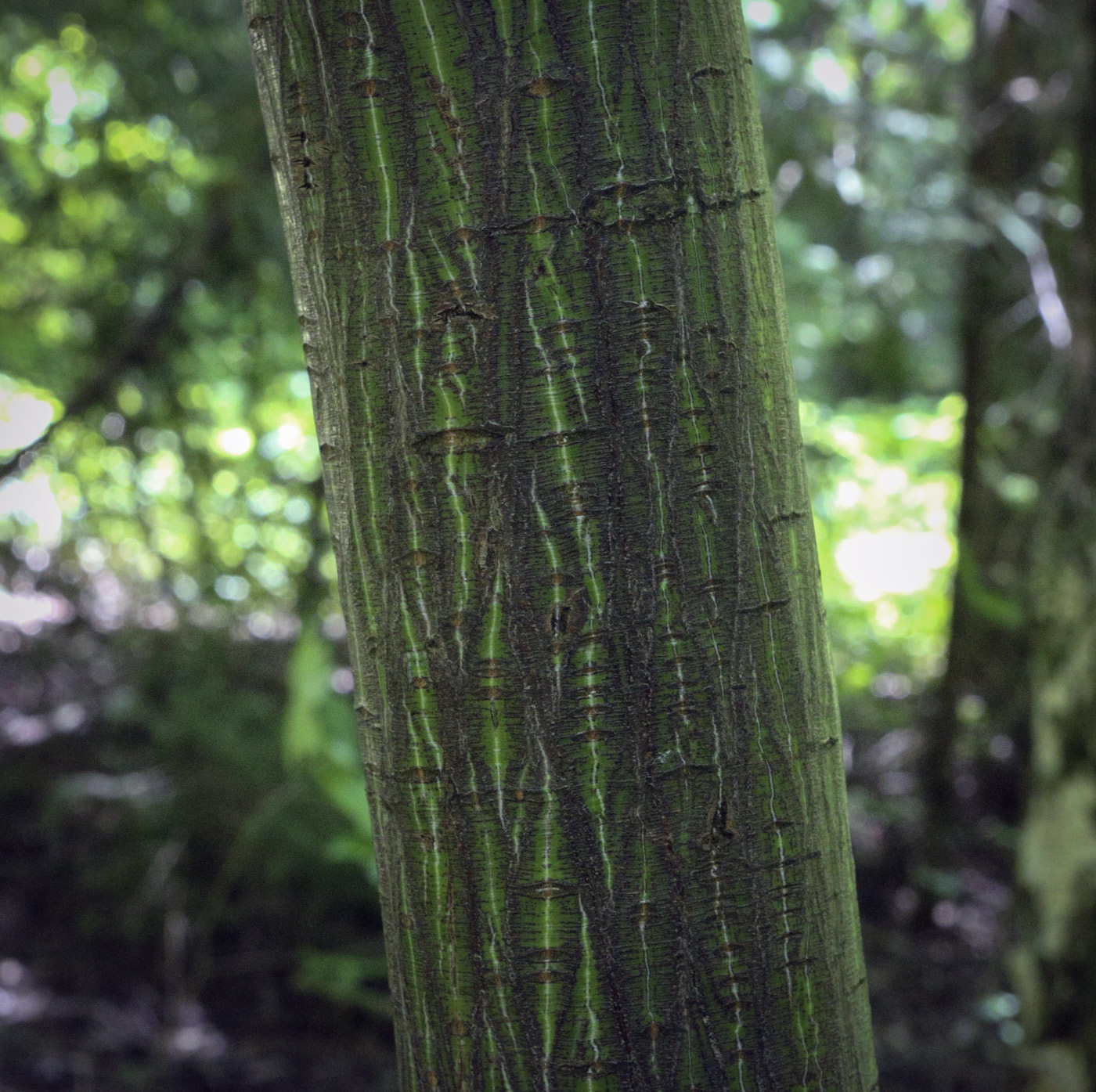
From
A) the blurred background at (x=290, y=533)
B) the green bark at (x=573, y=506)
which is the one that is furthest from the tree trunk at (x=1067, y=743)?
the green bark at (x=573, y=506)

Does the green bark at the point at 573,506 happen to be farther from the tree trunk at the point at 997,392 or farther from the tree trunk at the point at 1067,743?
the tree trunk at the point at 997,392

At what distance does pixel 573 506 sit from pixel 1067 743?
131 inches

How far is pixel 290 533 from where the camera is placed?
3986 millimetres

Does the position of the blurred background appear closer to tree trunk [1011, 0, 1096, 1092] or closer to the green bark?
tree trunk [1011, 0, 1096, 1092]

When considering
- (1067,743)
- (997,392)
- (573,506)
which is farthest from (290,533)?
(997,392)

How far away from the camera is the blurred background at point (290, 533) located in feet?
11.7

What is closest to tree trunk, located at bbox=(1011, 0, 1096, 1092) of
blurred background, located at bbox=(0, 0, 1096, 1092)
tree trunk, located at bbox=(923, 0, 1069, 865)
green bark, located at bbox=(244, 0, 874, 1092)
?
blurred background, located at bbox=(0, 0, 1096, 1092)

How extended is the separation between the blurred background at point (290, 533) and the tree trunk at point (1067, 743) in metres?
0.01

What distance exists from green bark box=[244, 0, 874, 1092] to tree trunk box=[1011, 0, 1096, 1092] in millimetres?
2995

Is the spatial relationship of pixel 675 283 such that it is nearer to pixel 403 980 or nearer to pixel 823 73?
pixel 403 980

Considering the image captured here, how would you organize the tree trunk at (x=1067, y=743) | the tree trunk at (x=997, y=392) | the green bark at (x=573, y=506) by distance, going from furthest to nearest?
the tree trunk at (x=997, y=392) < the tree trunk at (x=1067, y=743) < the green bark at (x=573, y=506)

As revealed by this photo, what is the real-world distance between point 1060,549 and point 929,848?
6.98 ft

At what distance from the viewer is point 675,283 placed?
2.65 ft

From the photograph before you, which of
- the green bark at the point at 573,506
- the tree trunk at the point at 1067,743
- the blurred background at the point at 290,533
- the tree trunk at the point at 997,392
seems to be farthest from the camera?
the tree trunk at the point at 997,392
